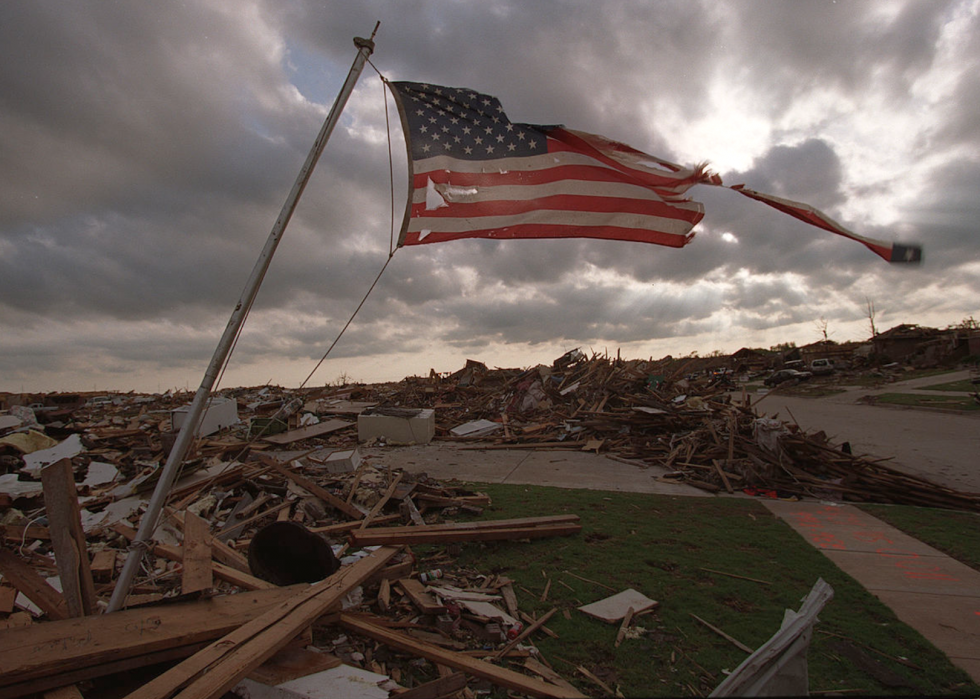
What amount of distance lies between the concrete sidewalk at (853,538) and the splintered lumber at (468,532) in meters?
2.72

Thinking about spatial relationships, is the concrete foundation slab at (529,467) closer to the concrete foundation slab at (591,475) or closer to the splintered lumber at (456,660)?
the concrete foundation slab at (591,475)

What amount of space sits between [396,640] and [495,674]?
2.20ft

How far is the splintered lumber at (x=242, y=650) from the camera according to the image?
2.27 m

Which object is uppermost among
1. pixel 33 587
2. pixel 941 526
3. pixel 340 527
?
pixel 33 587

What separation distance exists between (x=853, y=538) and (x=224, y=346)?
22.1 feet

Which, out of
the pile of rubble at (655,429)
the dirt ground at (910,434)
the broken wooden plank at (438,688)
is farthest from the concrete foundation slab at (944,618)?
the dirt ground at (910,434)

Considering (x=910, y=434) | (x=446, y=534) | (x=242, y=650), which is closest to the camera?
(x=242, y=650)

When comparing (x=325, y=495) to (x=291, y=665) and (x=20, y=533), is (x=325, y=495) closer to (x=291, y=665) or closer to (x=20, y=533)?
(x=20, y=533)

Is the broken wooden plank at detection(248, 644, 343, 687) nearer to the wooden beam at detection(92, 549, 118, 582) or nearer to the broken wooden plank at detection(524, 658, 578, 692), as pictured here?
the broken wooden plank at detection(524, 658, 578, 692)

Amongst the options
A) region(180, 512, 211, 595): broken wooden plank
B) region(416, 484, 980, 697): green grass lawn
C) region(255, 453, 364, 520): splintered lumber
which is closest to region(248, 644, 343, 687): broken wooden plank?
region(180, 512, 211, 595): broken wooden plank

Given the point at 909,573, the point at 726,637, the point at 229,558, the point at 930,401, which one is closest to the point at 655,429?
the point at 909,573

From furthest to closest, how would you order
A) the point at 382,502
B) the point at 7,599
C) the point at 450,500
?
the point at 450,500, the point at 382,502, the point at 7,599

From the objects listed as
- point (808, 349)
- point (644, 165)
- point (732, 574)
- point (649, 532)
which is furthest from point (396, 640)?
point (808, 349)

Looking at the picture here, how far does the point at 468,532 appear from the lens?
512cm
